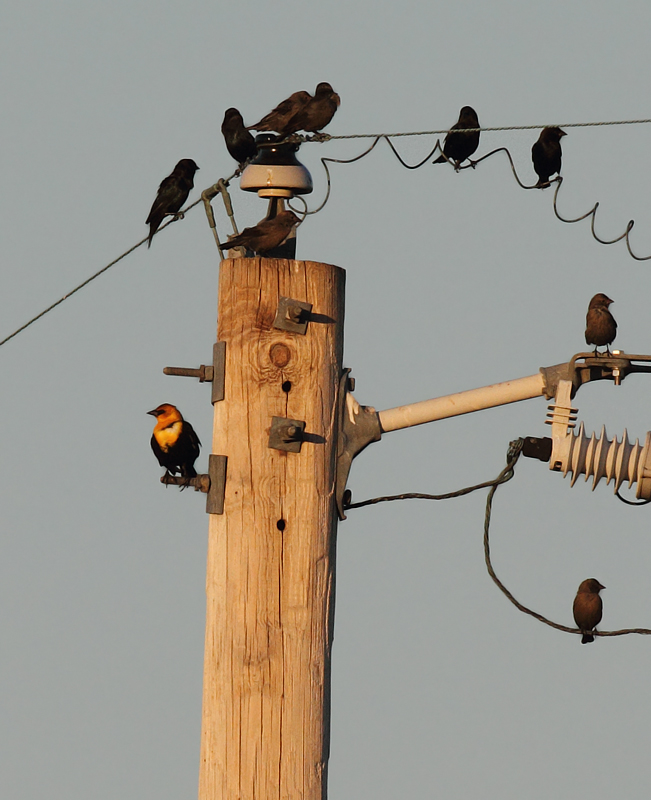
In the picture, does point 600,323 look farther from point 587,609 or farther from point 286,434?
point 286,434

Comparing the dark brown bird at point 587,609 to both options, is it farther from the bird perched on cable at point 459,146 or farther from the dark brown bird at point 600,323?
the bird perched on cable at point 459,146

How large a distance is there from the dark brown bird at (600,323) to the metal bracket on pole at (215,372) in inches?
56.8

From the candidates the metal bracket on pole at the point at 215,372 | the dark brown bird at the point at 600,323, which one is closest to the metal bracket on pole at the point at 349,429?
the metal bracket on pole at the point at 215,372

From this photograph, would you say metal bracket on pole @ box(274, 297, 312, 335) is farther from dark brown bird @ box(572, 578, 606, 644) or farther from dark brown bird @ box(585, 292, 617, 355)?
dark brown bird @ box(572, 578, 606, 644)

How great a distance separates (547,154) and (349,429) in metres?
2.31

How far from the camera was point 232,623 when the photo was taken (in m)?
5.08

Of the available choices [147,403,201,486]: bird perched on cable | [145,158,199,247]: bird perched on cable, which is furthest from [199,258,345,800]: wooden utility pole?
[145,158,199,247]: bird perched on cable

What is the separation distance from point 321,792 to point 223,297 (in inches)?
69.6

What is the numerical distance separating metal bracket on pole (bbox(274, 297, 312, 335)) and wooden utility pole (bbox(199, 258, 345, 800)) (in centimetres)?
1

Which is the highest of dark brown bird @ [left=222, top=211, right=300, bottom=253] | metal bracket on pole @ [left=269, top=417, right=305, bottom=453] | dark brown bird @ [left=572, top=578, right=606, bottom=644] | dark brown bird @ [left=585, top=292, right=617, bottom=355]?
dark brown bird @ [left=222, top=211, right=300, bottom=253]

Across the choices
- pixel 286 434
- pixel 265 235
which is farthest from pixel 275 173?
pixel 286 434

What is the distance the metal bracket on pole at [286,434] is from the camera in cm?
508

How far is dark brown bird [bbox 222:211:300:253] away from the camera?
5.76 metres

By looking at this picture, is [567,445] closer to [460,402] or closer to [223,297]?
[460,402]
